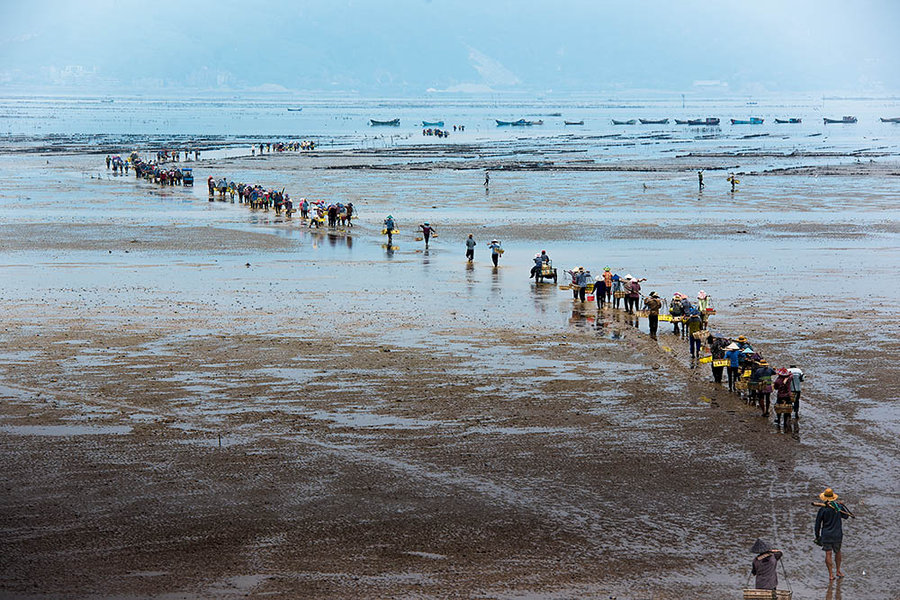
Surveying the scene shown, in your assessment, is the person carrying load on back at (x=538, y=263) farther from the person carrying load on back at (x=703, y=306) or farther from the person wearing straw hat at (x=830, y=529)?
the person wearing straw hat at (x=830, y=529)

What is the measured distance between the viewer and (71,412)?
21438 mm

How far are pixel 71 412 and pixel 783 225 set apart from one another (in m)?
37.4

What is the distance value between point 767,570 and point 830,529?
1.45 m

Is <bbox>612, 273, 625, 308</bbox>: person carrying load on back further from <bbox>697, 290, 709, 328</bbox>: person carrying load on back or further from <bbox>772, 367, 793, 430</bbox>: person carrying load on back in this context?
<bbox>772, 367, 793, 430</bbox>: person carrying load on back

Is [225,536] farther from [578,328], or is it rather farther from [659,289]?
[659,289]

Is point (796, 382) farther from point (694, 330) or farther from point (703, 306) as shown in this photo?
point (703, 306)

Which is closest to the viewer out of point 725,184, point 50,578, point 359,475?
point 50,578

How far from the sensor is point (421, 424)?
20797mm

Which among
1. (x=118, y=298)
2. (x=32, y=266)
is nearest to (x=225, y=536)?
(x=118, y=298)

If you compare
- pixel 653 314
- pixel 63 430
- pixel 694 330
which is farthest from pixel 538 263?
pixel 63 430

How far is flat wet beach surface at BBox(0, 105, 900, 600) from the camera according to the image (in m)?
15.3

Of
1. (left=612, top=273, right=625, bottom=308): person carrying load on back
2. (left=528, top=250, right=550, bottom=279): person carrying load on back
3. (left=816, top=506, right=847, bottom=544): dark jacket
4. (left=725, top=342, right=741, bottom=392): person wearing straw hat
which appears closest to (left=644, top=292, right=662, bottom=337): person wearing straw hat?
(left=612, top=273, right=625, bottom=308): person carrying load on back

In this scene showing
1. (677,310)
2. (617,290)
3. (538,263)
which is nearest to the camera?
(677,310)

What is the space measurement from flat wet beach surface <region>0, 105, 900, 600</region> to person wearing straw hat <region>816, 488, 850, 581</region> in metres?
0.32
